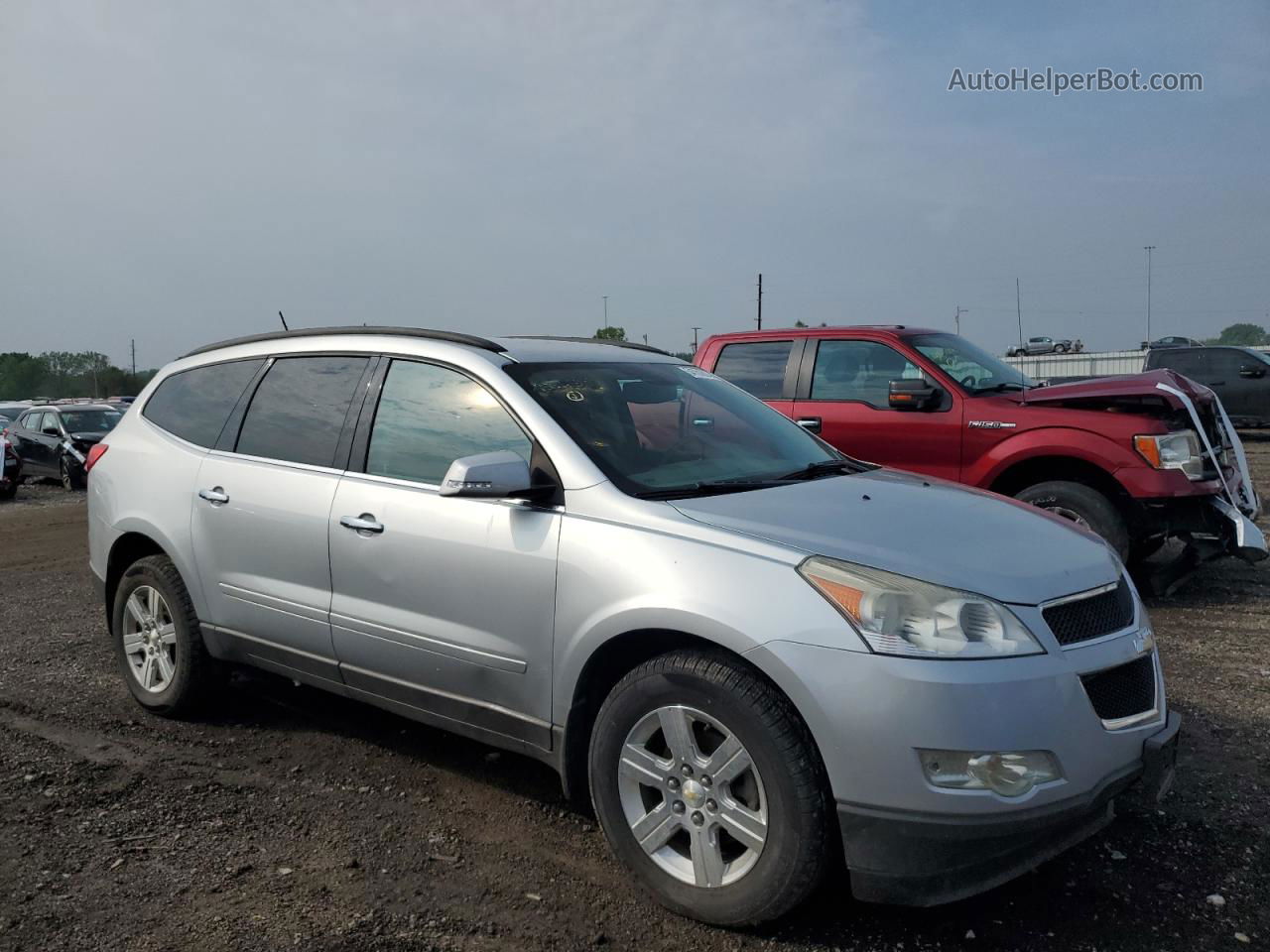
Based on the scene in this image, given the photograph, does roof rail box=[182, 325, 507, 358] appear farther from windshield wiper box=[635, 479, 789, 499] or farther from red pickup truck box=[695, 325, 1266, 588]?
red pickup truck box=[695, 325, 1266, 588]

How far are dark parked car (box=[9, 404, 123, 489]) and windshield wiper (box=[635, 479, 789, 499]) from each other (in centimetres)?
1804

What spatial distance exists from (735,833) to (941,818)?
57 centimetres

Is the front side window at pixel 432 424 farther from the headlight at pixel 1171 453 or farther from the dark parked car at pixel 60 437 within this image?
the dark parked car at pixel 60 437

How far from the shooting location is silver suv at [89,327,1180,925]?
2.70m

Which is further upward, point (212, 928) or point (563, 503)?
point (563, 503)

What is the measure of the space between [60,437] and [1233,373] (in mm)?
22044

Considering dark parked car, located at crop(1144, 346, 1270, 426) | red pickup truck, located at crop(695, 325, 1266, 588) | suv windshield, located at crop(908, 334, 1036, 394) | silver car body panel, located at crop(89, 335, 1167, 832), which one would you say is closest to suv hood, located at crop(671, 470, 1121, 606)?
silver car body panel, located at crop(89, 335, 1167, 832)

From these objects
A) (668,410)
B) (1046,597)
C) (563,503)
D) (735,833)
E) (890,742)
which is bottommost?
(735,833)

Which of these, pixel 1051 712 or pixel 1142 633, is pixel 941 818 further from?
pixel 1142 633

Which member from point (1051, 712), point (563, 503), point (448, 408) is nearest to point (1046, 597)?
point (1051, 712)

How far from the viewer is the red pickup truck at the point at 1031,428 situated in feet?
21.8

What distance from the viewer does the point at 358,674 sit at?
3.95 metres

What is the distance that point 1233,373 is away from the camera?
19922 millimetres

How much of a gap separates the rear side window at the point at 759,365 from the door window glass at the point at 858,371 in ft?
0.99
